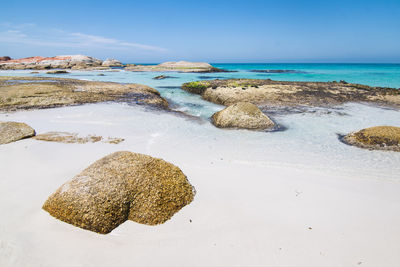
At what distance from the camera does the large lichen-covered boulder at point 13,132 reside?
7.41m

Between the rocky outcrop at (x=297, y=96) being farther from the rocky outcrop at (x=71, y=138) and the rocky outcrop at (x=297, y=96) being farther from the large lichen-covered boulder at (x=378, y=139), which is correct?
the rocky outcrop at (x=71, y=138)

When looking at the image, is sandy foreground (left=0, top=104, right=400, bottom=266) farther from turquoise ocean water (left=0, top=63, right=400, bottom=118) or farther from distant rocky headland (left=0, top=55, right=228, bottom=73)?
distant rocky headland (left=0, top=55, right=228, bottom=73)

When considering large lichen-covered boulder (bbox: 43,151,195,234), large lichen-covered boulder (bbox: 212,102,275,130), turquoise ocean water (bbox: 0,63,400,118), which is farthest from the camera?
turquoise ocean water (bbox: 0,63,400,118)

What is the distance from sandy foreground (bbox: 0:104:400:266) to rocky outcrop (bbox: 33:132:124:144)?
0.33 meters

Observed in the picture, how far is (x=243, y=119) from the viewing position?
10711 mm

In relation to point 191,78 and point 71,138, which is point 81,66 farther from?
point 71,138

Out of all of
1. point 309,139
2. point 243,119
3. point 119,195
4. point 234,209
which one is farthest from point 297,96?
point 119,195

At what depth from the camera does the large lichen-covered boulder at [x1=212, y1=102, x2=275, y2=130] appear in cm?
1061

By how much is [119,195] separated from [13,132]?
640cm

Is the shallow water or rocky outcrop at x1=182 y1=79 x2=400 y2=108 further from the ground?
rocky outcrop at x1=182 y1=79 x2=400 y2=108

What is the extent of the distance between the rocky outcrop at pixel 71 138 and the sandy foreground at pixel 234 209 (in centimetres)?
33

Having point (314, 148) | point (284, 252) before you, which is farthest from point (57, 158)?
point (314, 148)

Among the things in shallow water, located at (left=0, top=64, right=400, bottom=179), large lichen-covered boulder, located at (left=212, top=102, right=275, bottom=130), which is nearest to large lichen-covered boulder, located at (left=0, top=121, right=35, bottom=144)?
shallow water, located at (left=0, top=64, right=400, bottom=179)

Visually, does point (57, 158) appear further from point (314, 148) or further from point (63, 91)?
point (63, 91)
